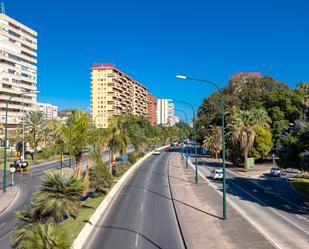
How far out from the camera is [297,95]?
237 ft

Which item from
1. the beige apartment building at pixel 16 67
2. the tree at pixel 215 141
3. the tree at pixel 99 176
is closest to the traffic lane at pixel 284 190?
the tree at pixel 99 176

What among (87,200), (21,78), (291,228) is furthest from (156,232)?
(21,78)

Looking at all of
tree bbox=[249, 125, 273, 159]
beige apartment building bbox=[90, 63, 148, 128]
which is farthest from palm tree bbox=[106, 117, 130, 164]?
beige apartment building bbox=[90, 63, 148, 128]

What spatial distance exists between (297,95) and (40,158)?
5026cm

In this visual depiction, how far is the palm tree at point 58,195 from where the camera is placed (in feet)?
58.7

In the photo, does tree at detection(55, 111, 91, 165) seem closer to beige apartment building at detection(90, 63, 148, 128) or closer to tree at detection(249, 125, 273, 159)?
tree at detection(249, 125, 273, 159)

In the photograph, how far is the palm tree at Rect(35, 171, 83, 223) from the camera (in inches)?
704

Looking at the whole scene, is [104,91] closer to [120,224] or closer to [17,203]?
[17,203]

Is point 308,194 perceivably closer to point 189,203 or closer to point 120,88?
point 189,203

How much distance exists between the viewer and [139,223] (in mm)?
23703

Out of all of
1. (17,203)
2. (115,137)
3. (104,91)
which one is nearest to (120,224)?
(17,203)

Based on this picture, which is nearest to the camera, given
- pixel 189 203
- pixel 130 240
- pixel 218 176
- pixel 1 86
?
pixel 130 240

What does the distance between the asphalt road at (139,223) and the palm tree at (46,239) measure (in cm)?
483

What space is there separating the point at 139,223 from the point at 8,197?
16.1 meters
